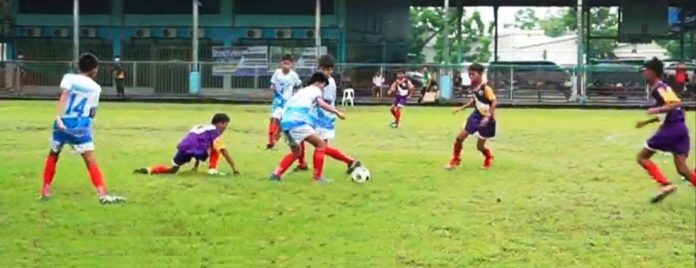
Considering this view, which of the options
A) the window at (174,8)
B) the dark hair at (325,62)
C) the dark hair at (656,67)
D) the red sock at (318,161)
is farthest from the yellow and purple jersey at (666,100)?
the window at (174,8)

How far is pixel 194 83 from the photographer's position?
4316 cm

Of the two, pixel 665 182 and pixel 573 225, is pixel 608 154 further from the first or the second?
pixel 573 225

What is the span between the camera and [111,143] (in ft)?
63.6

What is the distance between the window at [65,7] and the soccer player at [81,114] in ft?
122

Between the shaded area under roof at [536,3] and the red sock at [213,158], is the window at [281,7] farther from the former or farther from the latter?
the red sock at [213,158]

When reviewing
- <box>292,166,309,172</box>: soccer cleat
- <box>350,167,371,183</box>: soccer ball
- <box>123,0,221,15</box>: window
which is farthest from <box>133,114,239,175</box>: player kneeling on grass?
<box>123,0,221,15</box>: window

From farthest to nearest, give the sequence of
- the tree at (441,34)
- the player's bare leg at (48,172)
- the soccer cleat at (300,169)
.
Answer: the tree at (441,34)
the soccer cleat at (300,169)
the player's bare leg at (48,172)

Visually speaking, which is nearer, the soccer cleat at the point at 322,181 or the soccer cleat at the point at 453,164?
the soccer cleat at the point at 322,181

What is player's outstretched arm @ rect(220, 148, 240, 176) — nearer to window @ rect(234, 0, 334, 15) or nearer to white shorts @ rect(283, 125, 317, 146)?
white shorts @ rect(283, 125, 317, 146)

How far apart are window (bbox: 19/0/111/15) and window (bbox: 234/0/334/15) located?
5.45 m

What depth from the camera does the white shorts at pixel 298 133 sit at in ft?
43.1

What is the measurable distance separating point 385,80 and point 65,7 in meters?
14.0

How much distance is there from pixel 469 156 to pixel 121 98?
26.5 meters

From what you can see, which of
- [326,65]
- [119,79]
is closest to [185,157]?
[326,65]
